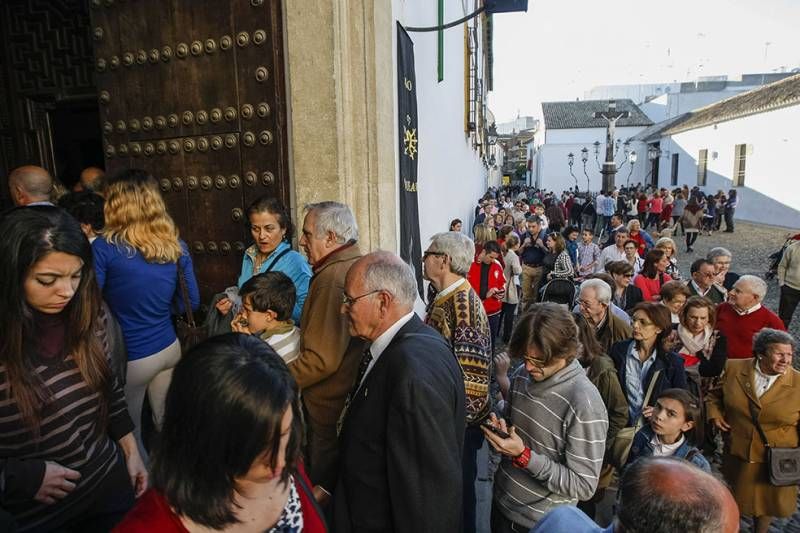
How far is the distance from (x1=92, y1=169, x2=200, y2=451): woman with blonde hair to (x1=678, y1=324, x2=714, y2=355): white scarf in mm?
3533

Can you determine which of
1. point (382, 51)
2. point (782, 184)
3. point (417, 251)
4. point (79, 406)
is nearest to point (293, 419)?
point (79, 406)

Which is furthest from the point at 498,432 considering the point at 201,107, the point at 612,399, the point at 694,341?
the point at 201,107

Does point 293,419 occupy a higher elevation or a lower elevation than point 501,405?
higher

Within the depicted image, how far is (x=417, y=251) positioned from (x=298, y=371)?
2.63 meters

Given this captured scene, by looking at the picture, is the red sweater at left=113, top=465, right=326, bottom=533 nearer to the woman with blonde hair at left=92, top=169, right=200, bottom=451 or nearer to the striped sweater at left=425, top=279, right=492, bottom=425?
the woman with blonde hair at left=92, top=169, right=200, bottom=451

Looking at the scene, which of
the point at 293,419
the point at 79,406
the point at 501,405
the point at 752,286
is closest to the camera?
the point at 293,419

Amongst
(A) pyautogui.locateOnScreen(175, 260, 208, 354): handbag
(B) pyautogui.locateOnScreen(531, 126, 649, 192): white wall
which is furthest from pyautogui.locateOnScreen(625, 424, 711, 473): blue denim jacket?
(B) pyautogui.locateOnScreen(531, 126, 649, 192): white wall

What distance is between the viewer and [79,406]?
5.38 feet

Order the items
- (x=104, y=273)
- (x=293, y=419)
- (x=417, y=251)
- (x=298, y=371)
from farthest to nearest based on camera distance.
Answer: (x=417, y=251) < (x=104, y=273) < (x=298, y=371) < (x=293, y=419)

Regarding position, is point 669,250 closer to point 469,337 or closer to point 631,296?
point 631,296

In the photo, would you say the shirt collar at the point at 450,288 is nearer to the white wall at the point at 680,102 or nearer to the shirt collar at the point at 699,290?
the shirt collar at the point at 699,290

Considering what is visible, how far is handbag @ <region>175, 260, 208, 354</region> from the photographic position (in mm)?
2591

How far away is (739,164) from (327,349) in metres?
27.8

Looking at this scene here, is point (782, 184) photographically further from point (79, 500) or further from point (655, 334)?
point (79, 500)
